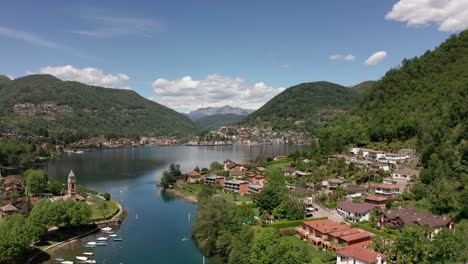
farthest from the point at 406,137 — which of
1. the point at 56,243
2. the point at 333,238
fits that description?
the point at 56,243

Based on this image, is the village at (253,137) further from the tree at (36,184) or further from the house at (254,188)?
the tree at (36,184)

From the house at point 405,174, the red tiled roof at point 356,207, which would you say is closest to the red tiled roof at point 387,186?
the house at point 405,174

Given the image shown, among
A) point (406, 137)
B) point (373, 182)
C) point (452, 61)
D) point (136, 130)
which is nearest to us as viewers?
point (373, 182)

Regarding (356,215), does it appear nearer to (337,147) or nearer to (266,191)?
A: (266,191)

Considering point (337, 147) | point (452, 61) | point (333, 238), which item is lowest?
point (333, 238)

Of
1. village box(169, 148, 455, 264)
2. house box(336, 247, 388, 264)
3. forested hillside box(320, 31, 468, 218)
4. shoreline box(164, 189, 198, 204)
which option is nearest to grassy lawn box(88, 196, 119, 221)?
shoreline box(164, 189, 198, 204)

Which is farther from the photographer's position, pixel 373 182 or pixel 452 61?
pixel 452 61

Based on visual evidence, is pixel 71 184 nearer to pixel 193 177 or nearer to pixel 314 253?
pixel 193 177
